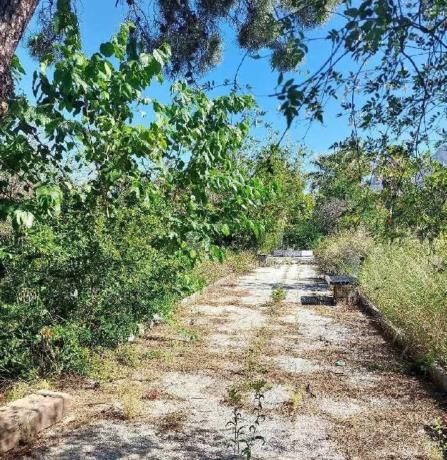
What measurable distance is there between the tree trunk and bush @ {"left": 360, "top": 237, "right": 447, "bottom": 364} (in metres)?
2.97

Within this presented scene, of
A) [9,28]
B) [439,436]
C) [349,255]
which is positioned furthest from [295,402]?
[349,255]

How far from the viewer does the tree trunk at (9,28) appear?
248cm

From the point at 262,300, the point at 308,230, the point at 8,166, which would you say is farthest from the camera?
the point at 308,230

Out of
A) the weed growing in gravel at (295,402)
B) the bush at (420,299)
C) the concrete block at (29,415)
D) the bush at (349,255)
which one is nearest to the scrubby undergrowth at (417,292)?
the bush at (420,299)

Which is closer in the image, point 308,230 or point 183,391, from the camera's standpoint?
point 183,391

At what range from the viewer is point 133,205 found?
5059 mm

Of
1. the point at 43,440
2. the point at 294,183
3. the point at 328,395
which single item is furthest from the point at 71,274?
the point at 294,183

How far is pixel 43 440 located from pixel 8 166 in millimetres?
2009

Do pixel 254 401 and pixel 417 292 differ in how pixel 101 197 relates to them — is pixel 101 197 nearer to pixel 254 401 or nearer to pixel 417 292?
pixel 254 401

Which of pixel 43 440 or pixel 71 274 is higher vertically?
pixel 71 274

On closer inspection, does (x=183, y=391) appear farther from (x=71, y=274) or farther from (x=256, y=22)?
(x=256, y=22)

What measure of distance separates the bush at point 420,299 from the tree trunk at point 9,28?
9.73ft

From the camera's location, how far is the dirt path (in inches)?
133

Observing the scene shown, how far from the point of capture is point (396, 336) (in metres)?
6.53
